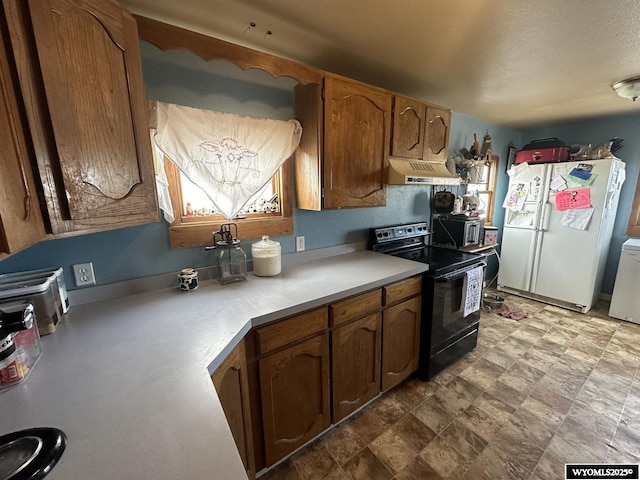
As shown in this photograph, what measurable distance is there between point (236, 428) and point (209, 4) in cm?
189

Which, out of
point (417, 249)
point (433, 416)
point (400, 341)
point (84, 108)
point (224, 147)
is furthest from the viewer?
point (417, 249)

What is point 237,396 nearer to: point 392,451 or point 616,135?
point 392,451

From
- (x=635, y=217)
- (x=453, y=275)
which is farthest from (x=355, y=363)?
(x=635, y=217)

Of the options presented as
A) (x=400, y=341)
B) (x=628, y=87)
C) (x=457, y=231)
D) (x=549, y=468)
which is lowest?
(x=549, y=468)

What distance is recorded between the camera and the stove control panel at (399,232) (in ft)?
7.83

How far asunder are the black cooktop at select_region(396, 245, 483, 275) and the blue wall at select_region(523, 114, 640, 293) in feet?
8.60

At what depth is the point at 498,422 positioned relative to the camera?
176cm

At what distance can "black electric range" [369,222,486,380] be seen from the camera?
1963 mm

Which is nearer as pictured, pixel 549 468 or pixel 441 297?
pixel 549 468

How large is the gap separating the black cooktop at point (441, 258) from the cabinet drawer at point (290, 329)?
96 cm

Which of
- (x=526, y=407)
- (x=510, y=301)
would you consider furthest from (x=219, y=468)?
(x=510, y=301)

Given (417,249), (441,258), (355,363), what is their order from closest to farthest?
1. (355,363)
2. (441,258)
3. (417,249)

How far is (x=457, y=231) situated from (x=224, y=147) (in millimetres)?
2357

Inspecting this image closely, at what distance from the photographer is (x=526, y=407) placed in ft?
6.17
